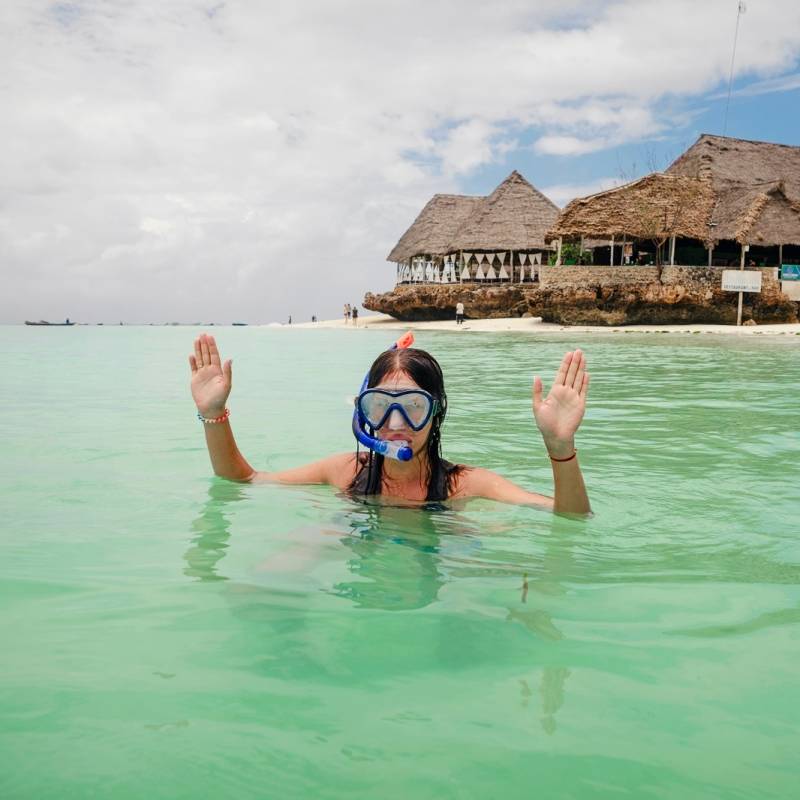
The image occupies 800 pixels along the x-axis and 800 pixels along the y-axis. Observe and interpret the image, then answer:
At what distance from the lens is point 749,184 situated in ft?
98.0

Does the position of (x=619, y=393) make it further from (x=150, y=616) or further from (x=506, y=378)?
(x=150, y=616)

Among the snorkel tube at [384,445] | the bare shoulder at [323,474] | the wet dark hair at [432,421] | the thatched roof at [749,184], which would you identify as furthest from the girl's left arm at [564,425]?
the thatched roof at [749,184]

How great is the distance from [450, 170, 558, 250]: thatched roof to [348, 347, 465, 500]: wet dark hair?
33.4 metres

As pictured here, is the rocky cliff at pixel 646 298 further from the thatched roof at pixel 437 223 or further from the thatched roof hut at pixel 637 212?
the thatched roof at pixel 437 223

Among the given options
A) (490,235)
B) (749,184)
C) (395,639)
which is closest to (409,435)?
(395,639)

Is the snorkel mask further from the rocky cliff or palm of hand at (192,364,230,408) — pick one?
the rocky cliff

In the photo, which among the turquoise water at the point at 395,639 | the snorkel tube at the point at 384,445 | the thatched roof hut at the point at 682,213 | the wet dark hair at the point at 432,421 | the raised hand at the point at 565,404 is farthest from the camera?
the thatched roof hut at the point at 682,213

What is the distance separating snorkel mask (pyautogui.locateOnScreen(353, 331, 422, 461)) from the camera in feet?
9.87

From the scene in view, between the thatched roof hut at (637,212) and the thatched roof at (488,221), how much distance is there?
7626mm

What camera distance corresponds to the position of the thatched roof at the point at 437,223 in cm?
3962

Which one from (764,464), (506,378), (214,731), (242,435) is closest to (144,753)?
(214,731)

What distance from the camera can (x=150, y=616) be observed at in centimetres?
229

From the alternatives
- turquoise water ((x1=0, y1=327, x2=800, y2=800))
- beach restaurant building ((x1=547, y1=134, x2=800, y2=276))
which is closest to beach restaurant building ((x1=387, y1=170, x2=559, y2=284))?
beach restaurant building ((x1=547, y1=134, x2=800, y2=276))

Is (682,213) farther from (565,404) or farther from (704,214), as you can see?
(565,404)
